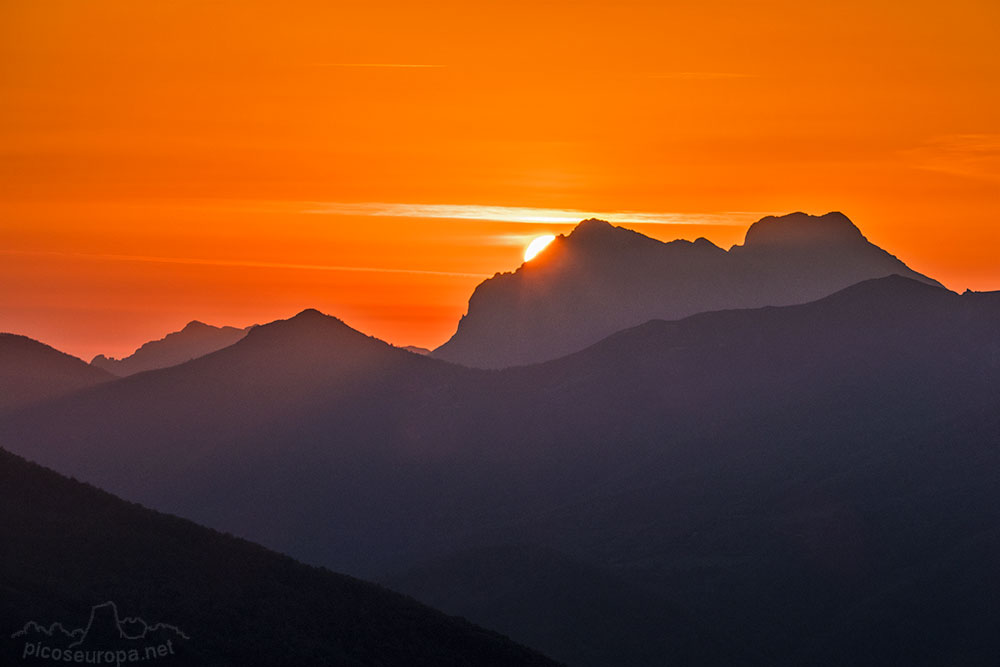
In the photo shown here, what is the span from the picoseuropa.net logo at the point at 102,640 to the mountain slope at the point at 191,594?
0.37 ft

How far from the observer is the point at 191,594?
55.8 meters

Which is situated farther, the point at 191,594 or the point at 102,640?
the point at 191,594

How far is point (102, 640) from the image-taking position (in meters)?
46.7

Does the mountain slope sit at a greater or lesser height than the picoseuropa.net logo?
greater

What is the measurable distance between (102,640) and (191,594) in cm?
924

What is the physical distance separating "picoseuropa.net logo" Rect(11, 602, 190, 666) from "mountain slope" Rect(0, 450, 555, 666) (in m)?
0.11

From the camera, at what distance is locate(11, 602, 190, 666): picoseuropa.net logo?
43812 millimetres

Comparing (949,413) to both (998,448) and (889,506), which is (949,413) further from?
(889,506)

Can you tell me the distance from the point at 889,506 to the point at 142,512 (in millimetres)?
117517

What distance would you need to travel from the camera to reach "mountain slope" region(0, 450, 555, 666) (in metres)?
49.9

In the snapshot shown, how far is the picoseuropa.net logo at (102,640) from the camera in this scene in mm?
43812

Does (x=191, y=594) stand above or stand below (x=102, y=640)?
above

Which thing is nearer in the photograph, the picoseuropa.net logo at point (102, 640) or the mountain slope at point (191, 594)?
the picoseuropa.net logo at point (102, 640)

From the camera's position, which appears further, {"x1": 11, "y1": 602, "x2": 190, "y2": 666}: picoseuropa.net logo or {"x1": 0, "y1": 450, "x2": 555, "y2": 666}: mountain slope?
{"x1": 0, "y1": 450, "x2": 555, "y2": 666}: mountain slope
